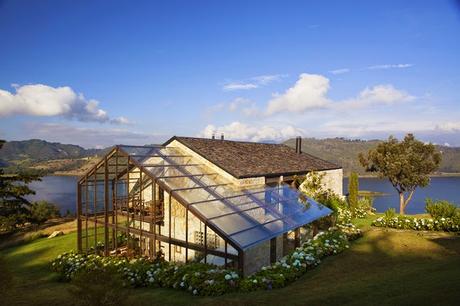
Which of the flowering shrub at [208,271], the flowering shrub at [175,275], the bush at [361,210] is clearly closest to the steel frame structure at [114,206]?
the flowering shrub at [208,271]

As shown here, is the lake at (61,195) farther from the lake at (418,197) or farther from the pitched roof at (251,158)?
the lake at (418,197)

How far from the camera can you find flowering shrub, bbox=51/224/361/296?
1065cm

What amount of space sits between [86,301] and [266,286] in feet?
19.0

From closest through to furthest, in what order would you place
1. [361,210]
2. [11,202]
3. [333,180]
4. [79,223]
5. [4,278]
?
[4,278], [79,223], [361,210], [333,180], [11,202]

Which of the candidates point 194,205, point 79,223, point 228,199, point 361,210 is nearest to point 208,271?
point 194,205

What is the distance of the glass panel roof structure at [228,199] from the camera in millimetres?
12891

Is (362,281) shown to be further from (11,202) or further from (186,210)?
(11,202)

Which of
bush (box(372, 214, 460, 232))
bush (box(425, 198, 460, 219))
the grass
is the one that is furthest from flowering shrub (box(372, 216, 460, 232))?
the grass

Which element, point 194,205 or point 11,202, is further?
point 11,202

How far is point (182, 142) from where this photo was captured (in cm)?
2009

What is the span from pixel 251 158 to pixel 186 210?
391 inches

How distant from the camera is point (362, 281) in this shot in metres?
10.0

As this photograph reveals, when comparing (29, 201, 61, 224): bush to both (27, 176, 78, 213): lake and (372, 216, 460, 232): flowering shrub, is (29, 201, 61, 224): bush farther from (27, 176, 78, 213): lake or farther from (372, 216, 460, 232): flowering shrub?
(372, 216, 460, 232): flowering shrub

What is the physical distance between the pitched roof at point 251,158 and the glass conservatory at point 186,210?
2.46 feet
